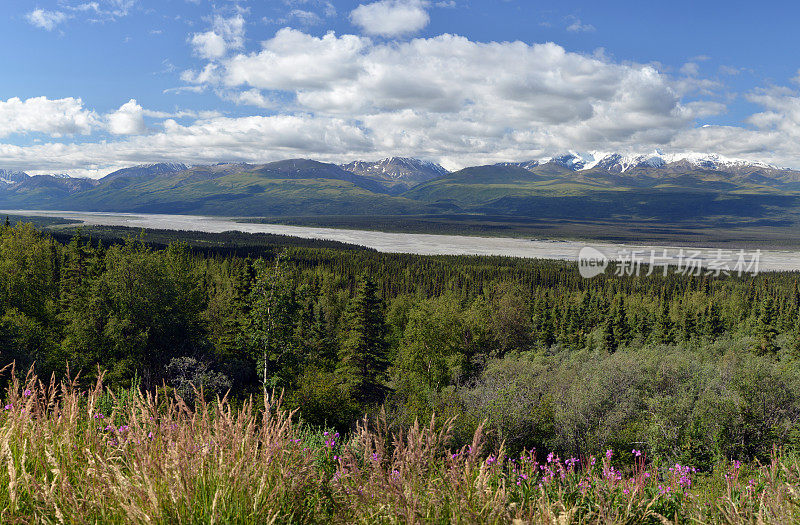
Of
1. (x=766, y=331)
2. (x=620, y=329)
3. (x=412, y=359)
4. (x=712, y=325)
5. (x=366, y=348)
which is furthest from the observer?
(x=712, y=325)

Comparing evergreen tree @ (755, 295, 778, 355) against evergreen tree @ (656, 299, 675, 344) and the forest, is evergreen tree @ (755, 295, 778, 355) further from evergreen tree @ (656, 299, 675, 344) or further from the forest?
evergreen tree @ (656, 299, 675, 344)

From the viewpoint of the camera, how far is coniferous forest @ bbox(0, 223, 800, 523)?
3.94 m

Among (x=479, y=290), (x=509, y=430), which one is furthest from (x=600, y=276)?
(x=509, y=430)

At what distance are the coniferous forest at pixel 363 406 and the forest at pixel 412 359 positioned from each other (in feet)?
0.80

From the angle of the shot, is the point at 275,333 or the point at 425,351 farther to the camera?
the point at 425,351

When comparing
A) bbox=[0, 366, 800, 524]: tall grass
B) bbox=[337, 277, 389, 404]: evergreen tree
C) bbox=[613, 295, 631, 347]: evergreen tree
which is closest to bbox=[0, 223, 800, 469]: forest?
bbox=[337, 277, 389, 404]: evergreen tree

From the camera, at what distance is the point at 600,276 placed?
173375 millimetres

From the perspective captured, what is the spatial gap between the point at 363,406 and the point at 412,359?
12.6 metres

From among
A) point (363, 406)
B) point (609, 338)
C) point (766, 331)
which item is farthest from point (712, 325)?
point (363, 406)

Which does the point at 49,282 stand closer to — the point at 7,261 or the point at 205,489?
the point at 7,261

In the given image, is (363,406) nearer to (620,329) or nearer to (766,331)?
(620,329)

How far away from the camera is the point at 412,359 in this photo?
183 feet

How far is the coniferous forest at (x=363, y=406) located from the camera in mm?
3936

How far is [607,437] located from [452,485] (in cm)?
2943
